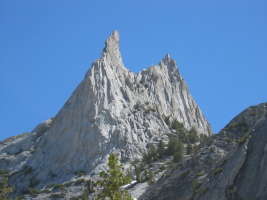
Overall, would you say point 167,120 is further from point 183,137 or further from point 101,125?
point 101,125

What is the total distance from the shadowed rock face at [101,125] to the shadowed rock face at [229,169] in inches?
927

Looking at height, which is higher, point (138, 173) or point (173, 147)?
point (173, 147)

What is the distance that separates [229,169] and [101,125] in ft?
150

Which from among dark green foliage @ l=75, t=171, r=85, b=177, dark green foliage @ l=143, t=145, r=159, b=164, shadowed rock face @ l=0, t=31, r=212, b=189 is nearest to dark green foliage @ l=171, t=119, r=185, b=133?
shadowed rock face @ l=0, t=31, r=212, b=189

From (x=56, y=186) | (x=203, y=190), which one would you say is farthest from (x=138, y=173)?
(x=203, y=190)

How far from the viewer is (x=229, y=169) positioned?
39375 millimetres

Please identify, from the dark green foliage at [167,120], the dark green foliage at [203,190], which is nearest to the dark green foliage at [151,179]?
the dark green foliage at [203,190]

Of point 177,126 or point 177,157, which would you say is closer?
point 177,157

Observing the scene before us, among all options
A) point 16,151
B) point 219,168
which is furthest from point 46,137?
point 219,168

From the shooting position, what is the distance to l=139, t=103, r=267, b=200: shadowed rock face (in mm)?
35875

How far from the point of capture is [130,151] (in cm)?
7881

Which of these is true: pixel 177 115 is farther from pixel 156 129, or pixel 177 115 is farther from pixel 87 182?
pixel 87 182

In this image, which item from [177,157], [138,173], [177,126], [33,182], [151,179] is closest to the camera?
[151,179]

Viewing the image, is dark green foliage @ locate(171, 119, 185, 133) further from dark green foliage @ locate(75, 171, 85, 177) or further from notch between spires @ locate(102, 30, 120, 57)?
dark green foliage @ locate(75, 171, 85, 177)
